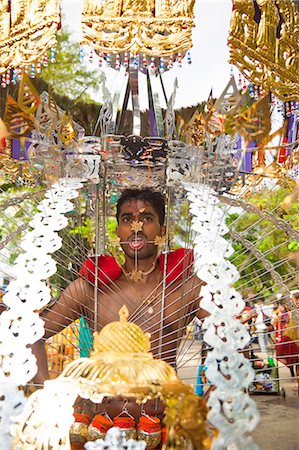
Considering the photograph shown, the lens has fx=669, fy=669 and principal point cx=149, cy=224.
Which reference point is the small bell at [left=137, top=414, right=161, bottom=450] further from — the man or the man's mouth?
the man's mouth

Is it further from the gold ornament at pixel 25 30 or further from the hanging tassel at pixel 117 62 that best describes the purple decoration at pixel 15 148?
the hanging tassel at pixel 117 62

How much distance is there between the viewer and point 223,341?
2.07 metres

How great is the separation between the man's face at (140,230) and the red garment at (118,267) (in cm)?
10

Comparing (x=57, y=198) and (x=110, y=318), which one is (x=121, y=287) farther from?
(x=57, y=198)

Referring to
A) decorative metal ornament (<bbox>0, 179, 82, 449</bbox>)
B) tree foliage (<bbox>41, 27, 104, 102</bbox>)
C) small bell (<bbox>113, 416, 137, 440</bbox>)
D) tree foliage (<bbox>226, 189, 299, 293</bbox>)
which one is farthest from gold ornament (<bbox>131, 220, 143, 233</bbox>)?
tree foliage (<bbox>41, 27, 104, 102</bbox>)

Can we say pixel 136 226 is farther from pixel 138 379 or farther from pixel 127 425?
pixel 138 379

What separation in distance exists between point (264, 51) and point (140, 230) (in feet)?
3.31

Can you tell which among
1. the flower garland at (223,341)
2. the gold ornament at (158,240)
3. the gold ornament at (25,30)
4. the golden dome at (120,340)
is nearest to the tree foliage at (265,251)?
the flower garland at (223,341)

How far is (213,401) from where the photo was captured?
188cm

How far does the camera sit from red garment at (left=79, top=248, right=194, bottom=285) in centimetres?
313

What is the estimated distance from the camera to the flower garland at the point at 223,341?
5.85ft

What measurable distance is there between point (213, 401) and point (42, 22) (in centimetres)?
207

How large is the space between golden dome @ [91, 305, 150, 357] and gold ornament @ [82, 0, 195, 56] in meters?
1.62

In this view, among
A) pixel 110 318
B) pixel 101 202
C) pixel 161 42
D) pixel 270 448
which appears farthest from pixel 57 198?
pixel 270 448
